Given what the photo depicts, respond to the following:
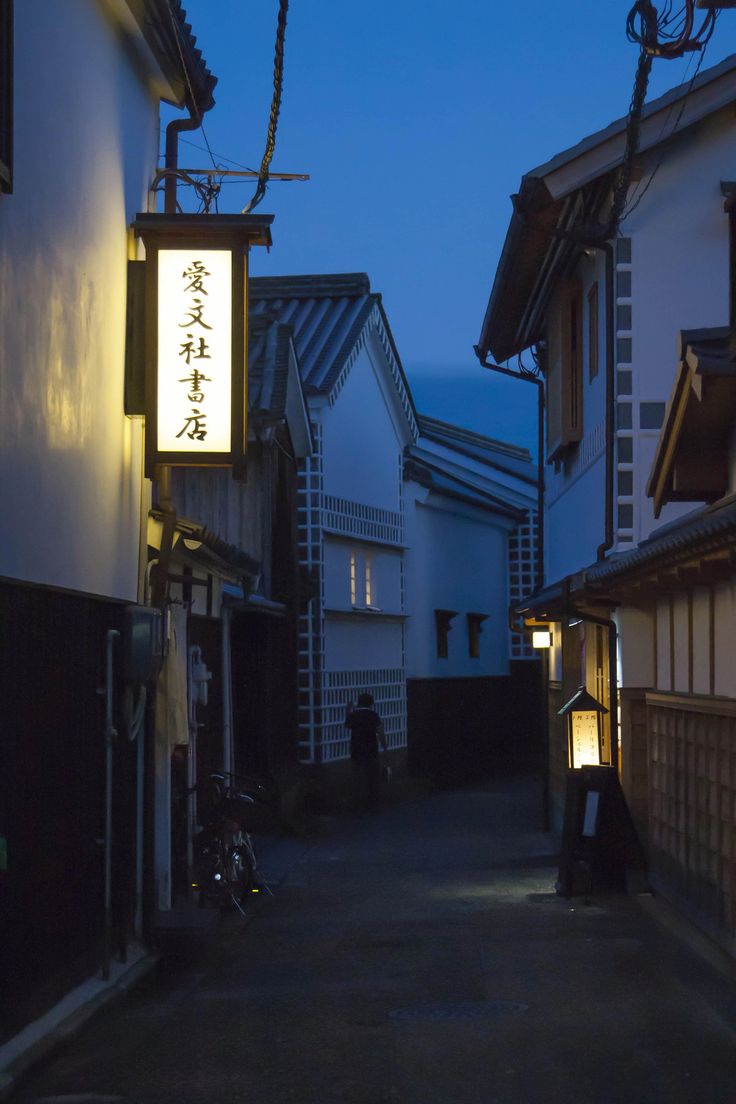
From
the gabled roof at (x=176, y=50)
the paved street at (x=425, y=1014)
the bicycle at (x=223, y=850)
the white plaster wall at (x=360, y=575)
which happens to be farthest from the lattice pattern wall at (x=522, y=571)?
the gabled roof at (x=176, y=50)

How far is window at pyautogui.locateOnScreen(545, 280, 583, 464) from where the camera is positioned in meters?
22.6

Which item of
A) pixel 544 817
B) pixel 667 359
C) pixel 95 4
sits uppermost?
pixel 95 4

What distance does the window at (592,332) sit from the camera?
68.1 ft

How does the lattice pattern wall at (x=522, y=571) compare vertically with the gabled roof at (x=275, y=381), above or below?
below

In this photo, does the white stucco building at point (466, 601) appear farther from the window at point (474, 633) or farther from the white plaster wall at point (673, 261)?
the white plaster wall at point (673, 261)

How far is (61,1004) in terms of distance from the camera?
1062cm

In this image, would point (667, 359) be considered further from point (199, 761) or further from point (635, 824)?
point (199, 761)

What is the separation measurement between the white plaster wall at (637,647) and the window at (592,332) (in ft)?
13.2

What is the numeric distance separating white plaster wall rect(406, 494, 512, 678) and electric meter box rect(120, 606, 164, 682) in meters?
24.8

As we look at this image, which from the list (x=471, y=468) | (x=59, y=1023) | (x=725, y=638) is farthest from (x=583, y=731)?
(x=471, y=468)

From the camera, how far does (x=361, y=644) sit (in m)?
33.2

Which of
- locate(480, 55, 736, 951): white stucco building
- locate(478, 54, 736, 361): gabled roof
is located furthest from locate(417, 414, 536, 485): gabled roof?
locate(478, 54, 736, 361): gabled roof

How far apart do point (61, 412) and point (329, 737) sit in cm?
2012

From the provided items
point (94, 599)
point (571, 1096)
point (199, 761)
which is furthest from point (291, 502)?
point (571, 1096)
